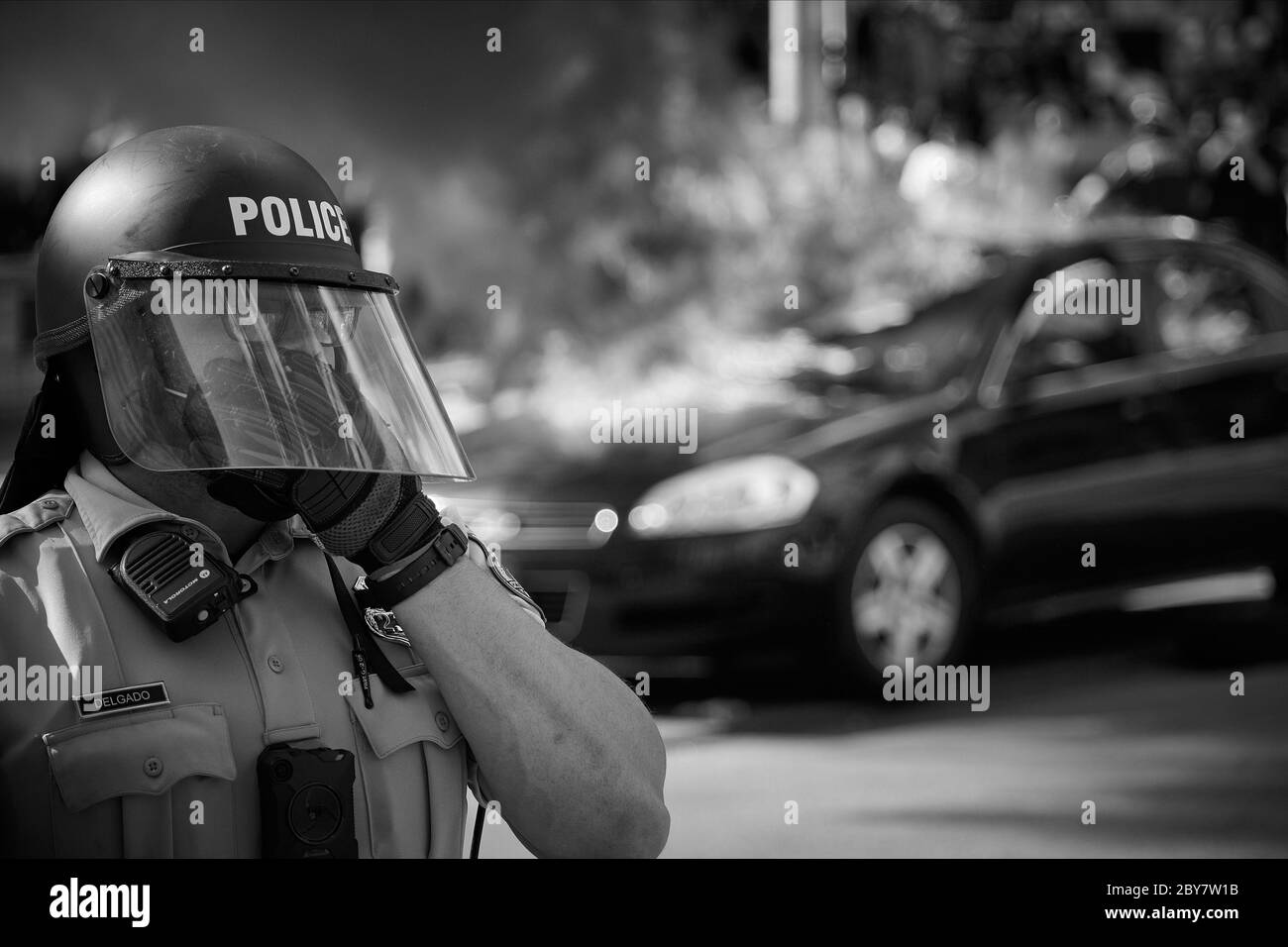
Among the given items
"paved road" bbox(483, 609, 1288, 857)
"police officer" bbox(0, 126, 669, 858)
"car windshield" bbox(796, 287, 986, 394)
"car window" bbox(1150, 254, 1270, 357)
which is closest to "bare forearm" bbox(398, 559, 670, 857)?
"police officer" bbox(0, 126, 669, 858)

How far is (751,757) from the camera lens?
4.57 metres

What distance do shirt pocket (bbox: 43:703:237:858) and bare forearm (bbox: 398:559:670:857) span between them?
210mm

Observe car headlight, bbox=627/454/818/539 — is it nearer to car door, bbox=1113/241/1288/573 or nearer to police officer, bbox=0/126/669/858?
car door, bbox=1113/241/1288/573

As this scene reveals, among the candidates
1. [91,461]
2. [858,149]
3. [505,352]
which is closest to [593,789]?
[91,461]

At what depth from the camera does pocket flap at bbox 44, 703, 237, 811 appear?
136 centimetres

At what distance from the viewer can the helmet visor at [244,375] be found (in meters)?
1.47

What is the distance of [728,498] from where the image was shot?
5.03 m

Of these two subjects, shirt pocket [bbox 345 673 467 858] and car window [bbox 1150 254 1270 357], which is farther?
A: car window [bbox 1150 254 1270 357]

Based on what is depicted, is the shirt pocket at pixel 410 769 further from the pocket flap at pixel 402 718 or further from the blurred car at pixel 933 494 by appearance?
the blurred car at pixel 933 494

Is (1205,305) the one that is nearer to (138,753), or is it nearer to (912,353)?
(912,353)

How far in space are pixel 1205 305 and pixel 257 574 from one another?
16.3 feet

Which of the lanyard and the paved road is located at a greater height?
the lanyard

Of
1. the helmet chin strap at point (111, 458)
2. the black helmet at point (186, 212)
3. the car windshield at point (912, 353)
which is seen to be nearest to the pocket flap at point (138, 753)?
the helmet chin strap at point (111, 458)

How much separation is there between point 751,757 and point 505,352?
1.74 m
